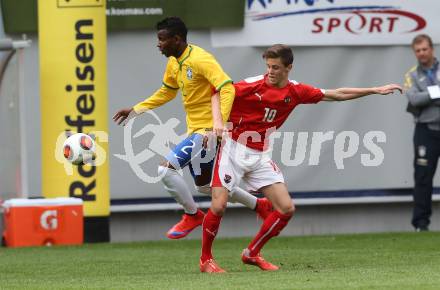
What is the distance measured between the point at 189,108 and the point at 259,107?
1.35 meters

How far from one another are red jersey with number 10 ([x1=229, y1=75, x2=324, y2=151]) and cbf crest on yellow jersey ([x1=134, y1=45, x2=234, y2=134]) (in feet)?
1.90

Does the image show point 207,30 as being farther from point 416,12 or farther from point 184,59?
point 184,59

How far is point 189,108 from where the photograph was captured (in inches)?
411

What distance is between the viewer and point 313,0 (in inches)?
532

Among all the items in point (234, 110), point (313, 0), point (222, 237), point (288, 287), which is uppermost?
point (313, 0)

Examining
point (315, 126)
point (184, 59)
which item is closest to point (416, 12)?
point (315, 126)

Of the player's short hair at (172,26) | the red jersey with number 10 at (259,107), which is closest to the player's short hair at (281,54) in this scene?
the red jersey with number 10 at (259,107)

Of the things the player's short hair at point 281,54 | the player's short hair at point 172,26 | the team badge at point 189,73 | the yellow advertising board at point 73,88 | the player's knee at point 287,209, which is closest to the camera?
the player's short hair at point 281,54

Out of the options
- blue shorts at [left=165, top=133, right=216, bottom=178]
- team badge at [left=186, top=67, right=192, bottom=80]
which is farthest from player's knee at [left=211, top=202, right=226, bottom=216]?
team badge at [left=186, top=67, right=192, bottom=80]

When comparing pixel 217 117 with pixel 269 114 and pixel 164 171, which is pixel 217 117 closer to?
pixel 269 114

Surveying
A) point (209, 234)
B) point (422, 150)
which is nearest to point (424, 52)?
point (422, 150)

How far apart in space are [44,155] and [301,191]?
9.79 feet

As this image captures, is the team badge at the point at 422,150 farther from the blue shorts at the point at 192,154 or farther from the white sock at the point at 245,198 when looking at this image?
the blue shorts at the point at 192,154

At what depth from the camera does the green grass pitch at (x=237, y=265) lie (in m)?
8.07
